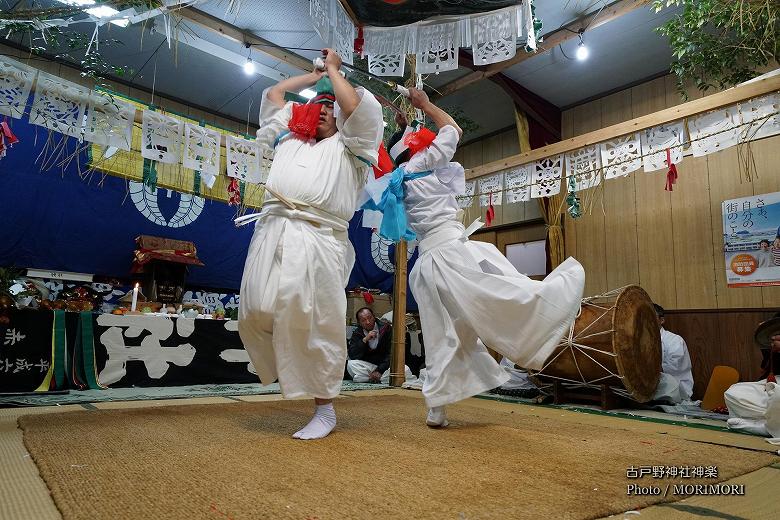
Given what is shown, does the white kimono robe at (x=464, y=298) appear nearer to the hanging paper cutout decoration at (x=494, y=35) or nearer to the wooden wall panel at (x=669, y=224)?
the hanging paper cutout decoration at (x=494, y=35)

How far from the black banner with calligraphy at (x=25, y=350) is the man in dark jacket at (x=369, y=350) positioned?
2888 mm

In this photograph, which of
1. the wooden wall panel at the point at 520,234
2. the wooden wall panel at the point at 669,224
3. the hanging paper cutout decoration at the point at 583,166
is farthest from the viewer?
the wooden wall panel at the point at 520,234

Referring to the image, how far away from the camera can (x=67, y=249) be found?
5.31 meters

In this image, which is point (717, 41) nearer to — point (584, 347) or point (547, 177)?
point (547, 177)

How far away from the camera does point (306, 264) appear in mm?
2037

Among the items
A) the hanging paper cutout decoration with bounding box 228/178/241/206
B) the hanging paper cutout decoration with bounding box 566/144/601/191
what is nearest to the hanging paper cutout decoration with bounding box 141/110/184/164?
the hanging paper cutout decoration with bounding box 228/178/241/206

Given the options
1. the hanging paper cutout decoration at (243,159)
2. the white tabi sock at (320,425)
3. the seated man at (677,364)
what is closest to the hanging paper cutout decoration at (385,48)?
the hanging paper cutout decoration at (243,159)

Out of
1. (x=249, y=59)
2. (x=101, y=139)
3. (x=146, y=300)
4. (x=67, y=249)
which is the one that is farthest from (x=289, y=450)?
(x=249, y=59)

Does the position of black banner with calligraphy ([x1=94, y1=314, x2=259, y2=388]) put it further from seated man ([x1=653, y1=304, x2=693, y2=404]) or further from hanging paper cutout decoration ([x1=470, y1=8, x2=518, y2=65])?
seated man ([x1=653, y1=304, x2=693, y2=404])

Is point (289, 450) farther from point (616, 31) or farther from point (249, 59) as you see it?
point (616, 31)

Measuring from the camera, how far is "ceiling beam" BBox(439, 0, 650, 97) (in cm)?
483

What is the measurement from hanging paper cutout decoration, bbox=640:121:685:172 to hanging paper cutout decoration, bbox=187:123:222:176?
423 centimetres

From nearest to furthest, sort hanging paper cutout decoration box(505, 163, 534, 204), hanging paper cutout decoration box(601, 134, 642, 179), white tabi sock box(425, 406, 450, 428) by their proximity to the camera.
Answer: white tabi sock box(425, 406, 450, 428) → hanging paper cutout decoration box(601, 134, 642, 179) → hanging paper cutout decoration box(505, 163, 534, 204)

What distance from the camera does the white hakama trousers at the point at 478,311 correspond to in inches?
87.0
